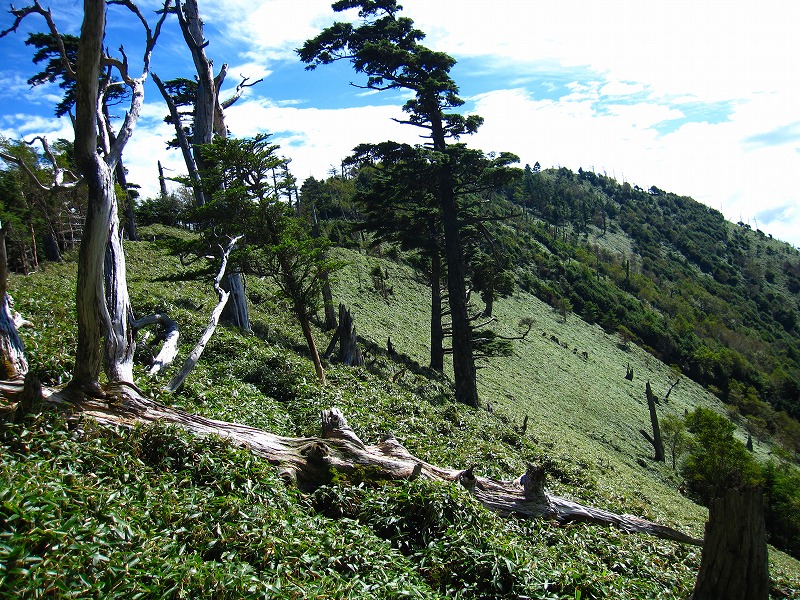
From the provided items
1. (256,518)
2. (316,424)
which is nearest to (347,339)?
(316,424)

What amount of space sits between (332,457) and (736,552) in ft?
13.4

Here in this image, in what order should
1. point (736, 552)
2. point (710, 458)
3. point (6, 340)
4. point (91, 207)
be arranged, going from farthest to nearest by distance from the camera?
1. point (710, 458)
2. point (6, 340)
3. point (91, 207)
4. point (736, 552)

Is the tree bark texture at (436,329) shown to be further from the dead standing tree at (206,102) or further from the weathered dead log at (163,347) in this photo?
the weathered dead log at (163,347)

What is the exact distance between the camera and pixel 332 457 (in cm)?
623

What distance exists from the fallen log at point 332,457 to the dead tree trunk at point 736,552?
274cm

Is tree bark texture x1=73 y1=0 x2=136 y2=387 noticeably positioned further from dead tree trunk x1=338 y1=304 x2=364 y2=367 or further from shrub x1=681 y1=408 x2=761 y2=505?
shrub x1=681 y1=408 x2=761 y2=505

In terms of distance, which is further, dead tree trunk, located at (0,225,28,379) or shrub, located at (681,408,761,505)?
shrub, located at (681,408,761,505)

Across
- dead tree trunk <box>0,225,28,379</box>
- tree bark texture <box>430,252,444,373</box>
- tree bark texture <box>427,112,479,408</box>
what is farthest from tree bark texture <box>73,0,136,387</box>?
tree bark texture <box>430,252,444,373</box>

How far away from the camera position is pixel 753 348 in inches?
3524

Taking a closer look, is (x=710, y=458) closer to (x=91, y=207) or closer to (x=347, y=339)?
(x=347, y=339)

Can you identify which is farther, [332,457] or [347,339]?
[347,339]

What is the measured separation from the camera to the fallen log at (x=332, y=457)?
17.8ft

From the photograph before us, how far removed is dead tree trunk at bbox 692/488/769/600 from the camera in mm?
4105

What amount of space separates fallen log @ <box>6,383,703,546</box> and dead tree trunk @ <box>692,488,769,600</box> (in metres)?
2.74
